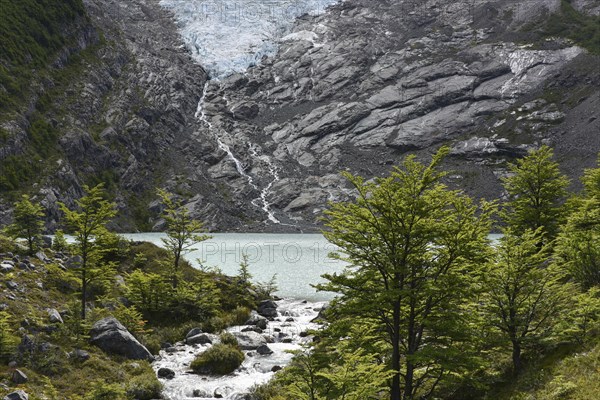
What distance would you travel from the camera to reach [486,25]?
173750mm

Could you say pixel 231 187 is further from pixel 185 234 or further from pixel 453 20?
pixel 453 20

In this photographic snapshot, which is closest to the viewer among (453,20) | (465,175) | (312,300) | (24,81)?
(312,300)

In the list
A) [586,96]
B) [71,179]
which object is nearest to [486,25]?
[586,96]

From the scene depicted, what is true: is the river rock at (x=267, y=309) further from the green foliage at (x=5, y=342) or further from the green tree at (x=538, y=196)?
the green foliage at (x=5, y=342)

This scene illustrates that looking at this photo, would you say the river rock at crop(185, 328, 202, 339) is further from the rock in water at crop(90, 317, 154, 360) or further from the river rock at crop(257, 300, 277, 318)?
the river rock at crop(257, 300, 277, 318)

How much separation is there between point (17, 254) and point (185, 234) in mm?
9231

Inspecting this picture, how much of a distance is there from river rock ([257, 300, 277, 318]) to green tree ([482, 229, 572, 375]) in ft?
62.4

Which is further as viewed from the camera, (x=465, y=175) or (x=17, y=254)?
(x=465, y=175)

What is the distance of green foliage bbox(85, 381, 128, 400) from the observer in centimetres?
1422

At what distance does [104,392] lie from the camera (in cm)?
1440

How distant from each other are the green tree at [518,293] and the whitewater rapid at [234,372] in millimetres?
5971

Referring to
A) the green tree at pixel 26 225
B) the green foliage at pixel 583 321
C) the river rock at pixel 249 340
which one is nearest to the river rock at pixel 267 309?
the river rock at pixel 249 340

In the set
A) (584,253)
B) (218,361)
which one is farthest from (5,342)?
(584,253)

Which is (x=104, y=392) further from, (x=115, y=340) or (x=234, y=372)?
(x=234, y=372)
